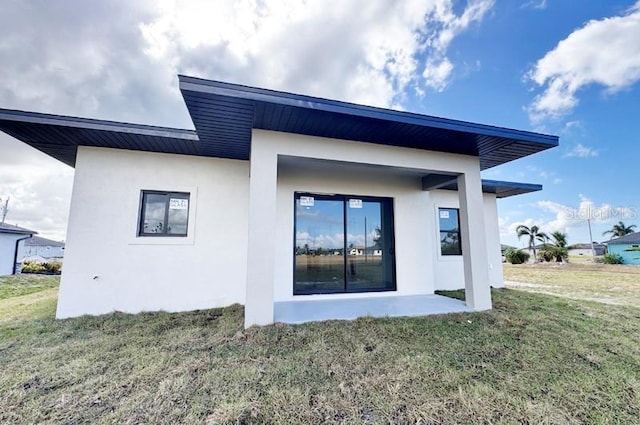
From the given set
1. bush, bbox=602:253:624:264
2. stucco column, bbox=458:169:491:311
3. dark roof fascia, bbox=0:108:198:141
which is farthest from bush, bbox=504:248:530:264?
dark roof fascia, bbox=0:108:198:141

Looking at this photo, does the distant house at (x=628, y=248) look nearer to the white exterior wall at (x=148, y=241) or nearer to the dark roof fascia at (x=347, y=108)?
the dark roof fascia at (x=347, y=108)

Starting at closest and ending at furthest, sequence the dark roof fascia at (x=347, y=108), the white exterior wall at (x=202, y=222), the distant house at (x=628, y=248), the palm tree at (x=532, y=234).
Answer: the dark roof fascia at (x=347, y=108), the white exterior wall at (x=202, y=222), the distant house at (x=628, y=248), the palm tree at (x=532, y=234)

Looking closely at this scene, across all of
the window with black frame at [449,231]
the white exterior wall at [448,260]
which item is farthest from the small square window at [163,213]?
the window with black frame at [449,231]

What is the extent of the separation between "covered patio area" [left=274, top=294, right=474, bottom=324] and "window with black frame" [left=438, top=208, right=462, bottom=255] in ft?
6.30

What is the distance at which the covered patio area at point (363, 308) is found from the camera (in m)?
4.40

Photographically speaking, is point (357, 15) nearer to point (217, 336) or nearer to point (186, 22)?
point (186, 22)

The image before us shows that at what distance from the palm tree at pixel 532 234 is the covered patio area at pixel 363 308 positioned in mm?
27347

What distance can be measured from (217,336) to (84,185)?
378 centimetres

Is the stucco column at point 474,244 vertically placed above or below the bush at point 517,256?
above

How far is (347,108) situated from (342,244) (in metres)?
3.23

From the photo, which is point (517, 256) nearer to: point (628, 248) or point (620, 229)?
point (628, 248)

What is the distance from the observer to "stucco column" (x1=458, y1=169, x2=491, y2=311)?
4.99m

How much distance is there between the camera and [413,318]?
4.36m

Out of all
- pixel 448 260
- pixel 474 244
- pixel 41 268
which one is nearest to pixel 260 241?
pixel 474 244
